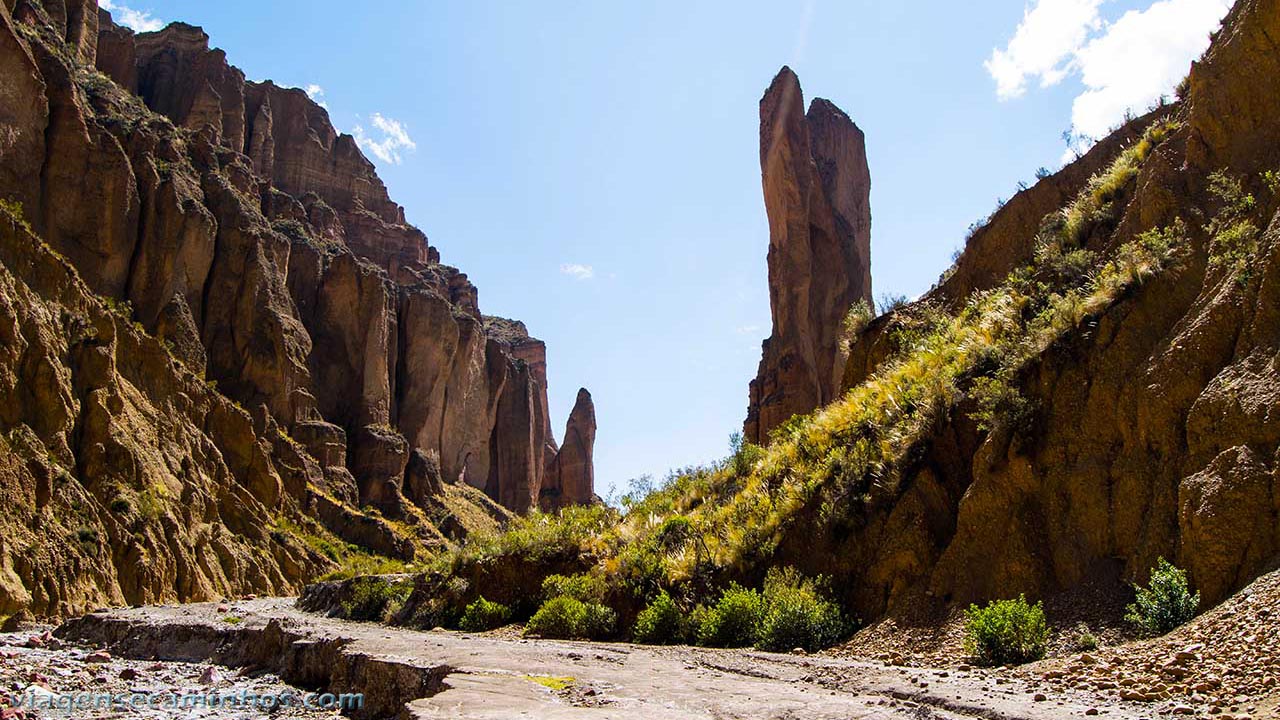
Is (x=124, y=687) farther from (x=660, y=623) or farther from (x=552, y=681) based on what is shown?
(x=660, y=623)

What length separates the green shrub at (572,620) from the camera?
49.4 feet

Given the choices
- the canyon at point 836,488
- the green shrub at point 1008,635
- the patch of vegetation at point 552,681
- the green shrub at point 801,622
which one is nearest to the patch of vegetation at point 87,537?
the canyon at point 836,488

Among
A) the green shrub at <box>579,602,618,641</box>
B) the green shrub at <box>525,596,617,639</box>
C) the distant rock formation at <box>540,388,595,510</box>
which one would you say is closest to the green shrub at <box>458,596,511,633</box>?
the green shrub at <box>525,596,617,639</box>

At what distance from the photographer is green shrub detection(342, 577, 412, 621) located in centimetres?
2134

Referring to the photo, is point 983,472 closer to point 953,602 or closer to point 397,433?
point 953,602

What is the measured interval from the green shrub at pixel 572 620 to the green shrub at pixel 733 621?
8.22ft

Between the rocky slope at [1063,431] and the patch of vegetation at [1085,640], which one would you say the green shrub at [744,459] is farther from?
the patch of vegetation at [1085,640]

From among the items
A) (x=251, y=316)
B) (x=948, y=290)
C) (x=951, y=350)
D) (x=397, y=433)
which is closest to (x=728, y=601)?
(x=951, y=350)

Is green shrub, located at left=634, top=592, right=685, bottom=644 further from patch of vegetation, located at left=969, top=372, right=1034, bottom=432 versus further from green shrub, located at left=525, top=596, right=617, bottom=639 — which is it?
patch of vegetation, located at left=969, top=372, right=1034, bottom=432

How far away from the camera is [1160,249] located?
1165 centimetres

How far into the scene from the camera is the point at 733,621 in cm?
1282

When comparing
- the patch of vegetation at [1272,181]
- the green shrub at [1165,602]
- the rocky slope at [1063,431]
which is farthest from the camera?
the patch of vegetation at [1272,181]

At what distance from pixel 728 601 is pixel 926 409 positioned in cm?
425

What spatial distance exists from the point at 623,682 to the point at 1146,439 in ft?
21.4
